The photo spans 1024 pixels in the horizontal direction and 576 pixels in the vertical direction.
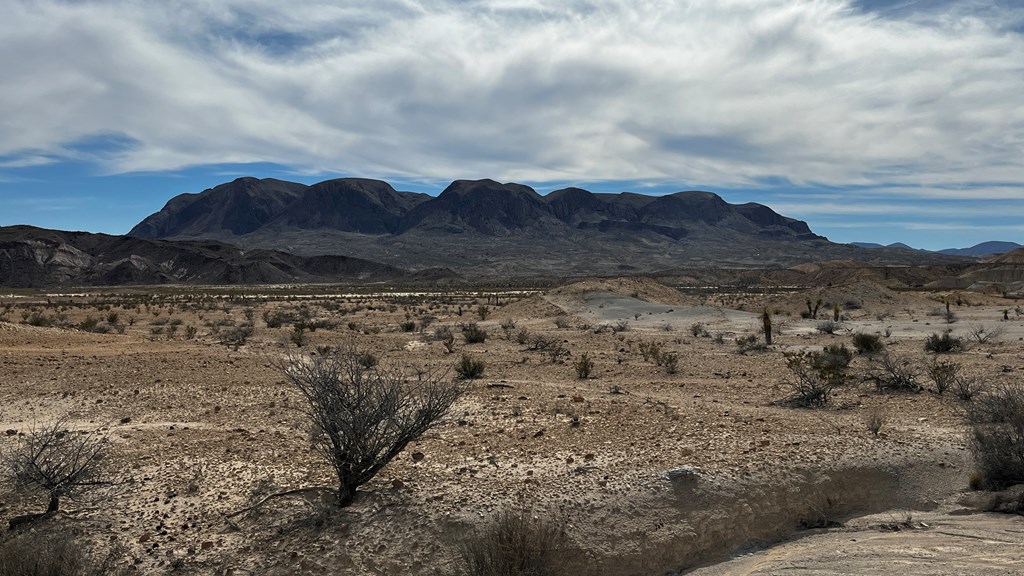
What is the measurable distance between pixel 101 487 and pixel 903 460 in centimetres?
992

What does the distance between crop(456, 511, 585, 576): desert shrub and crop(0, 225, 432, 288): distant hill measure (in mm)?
127414

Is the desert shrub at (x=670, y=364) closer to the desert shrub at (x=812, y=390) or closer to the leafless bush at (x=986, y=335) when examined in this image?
the desert shrub at (x=812, y=390)

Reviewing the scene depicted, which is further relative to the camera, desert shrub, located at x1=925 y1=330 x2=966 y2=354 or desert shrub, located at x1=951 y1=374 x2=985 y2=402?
desert shrub, located at x1=925 y1=330 x2=966 y2=354

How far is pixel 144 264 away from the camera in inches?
4951

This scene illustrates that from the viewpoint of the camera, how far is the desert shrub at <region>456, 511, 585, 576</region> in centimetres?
603

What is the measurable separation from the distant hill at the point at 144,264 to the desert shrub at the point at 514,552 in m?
127

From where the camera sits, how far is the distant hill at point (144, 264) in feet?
380

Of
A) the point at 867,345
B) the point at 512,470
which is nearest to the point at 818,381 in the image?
the point at 867,345

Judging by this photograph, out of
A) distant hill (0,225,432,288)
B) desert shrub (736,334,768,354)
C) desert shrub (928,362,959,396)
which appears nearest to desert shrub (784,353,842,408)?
desert shrub (928,362,959,396)

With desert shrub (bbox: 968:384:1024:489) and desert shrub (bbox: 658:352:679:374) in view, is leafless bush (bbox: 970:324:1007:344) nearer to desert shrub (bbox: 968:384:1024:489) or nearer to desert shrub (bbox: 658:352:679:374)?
desert shrub (bbox: 658:352:679:374)

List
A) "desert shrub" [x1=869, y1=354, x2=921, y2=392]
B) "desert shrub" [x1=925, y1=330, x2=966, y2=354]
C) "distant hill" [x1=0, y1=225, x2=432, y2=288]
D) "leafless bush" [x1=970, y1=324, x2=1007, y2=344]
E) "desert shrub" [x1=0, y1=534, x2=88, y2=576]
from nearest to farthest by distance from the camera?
"desert shrub" [x1=0, y1=534, x2=88, y2=576], "desert shrub" [x1=869, y1=354, x2=921, y2=392], "desert shrub" [x1=925, y1=330, x2=966, y2=354], "leafless bush" [x1=970, y1=324, x2=1007, y2=344], "distant hill" [x1=0, y1=225, x2=432, y2=288]

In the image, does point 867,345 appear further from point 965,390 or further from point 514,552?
point 514,552

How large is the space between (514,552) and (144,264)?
138850 mm

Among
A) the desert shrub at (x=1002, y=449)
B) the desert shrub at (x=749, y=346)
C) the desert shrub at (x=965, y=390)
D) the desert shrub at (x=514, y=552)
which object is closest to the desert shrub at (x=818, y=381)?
the desert shrub at (x=965, y=390)
